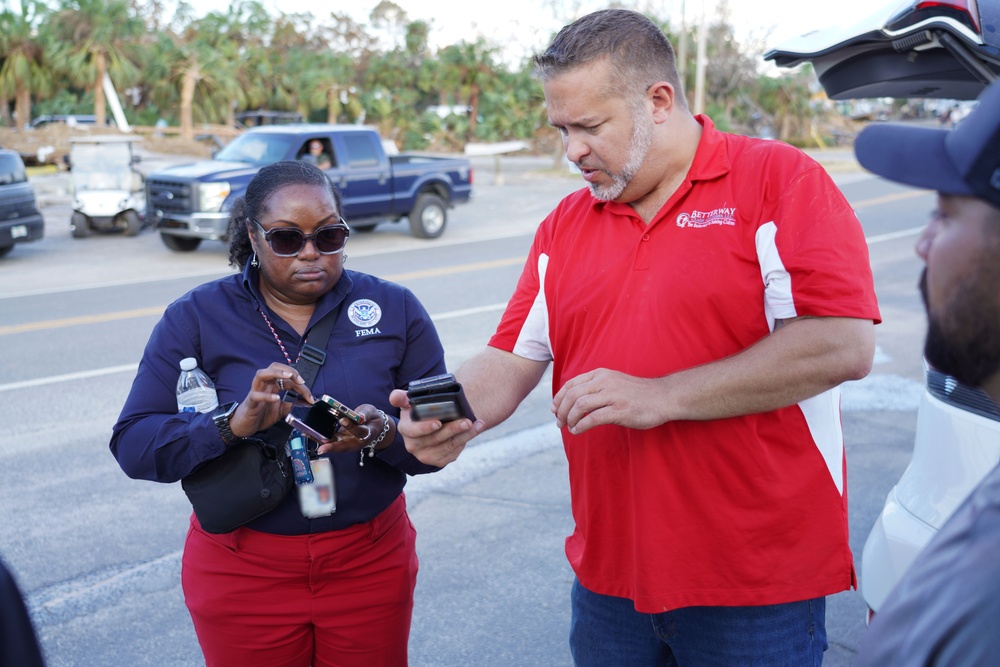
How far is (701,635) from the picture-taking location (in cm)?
250

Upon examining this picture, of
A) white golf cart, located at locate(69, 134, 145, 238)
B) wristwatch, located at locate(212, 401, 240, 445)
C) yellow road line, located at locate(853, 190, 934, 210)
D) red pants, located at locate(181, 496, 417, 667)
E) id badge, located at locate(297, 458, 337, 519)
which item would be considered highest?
wristwatch, located at locate(212, 401, 240, 445)

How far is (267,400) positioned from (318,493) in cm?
38

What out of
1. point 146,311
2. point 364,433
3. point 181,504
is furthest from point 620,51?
point 146,311

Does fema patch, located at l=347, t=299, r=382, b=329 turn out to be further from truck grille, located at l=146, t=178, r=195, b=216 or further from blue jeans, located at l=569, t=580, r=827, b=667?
truck grille, located at l=146, t=178, r=195, b=216

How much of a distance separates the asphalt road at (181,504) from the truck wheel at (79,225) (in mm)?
5551

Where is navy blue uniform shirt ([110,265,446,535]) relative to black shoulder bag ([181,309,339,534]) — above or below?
above

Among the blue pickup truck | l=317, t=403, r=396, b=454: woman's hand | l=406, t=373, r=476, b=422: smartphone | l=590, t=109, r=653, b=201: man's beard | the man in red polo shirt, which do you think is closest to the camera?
the man in red polo shirt

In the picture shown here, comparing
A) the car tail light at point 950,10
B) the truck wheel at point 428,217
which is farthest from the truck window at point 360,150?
the car tail light at point 950,10

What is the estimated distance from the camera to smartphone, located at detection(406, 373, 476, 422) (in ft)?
7.96

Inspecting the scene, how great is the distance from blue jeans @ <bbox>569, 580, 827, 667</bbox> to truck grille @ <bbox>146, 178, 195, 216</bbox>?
13.3m

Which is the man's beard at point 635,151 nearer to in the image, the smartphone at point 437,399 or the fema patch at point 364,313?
the smartphone at point 437,399

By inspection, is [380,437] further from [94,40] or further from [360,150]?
[94,40]

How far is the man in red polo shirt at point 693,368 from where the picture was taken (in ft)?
7.48

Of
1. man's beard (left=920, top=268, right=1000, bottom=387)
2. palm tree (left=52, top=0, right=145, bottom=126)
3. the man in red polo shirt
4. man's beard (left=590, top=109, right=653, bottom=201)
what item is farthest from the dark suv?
palm tree (left=52, top=0, right=145, bottom=126)
